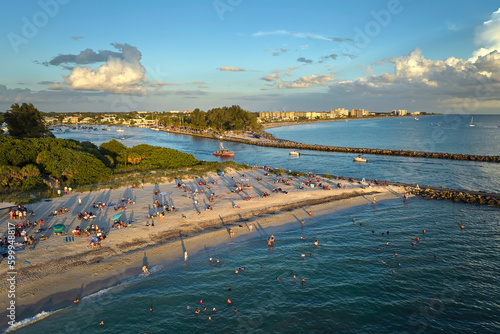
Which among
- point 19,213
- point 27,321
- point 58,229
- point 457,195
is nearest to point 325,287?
point 27,321

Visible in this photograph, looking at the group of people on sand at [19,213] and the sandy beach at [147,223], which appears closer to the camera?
the sandy beach at [147,223]

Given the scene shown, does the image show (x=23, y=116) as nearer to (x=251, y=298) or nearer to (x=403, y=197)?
(x=251, y=298)

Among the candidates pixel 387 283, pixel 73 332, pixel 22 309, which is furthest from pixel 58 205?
pixel 387 283

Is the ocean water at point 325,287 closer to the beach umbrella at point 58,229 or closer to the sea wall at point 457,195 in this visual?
the sea wall at point 457,195

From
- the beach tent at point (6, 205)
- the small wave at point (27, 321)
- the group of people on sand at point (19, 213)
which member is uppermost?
the beach tent at point (6, 205)

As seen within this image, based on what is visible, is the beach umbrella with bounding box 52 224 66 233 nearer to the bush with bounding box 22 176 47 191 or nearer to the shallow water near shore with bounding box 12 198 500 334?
the shallow water near shore with bounding box 12 198 500 334

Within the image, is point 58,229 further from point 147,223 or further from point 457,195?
point 457,195

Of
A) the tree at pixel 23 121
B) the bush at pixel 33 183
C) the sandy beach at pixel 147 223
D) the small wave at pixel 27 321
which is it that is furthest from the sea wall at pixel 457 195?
the tree at pixel 23 121

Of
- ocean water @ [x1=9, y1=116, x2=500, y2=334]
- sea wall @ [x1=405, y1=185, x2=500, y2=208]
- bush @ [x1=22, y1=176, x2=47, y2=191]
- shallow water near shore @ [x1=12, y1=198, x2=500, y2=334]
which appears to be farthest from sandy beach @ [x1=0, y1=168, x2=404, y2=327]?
bush @ [x1=22, y1=176, x2=47, y2=191]
